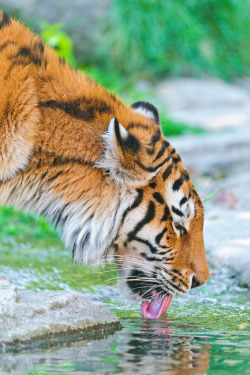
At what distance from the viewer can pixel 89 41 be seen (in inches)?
455

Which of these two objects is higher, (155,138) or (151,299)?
(155,138)

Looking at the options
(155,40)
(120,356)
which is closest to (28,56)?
(120,356)

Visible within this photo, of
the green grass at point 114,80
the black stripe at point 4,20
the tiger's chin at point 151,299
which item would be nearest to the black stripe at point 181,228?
the tiger's chin at point 151,299

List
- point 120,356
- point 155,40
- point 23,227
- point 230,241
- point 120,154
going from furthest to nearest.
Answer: point 155,40
point 23,227
point 230,241
point 120,154
point 120,356

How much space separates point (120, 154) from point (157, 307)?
90 centimetres

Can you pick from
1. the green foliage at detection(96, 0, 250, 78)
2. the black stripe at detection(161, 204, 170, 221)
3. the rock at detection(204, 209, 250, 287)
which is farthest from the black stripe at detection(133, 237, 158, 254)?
the green foliage at detection(96, 0, 250, 78)

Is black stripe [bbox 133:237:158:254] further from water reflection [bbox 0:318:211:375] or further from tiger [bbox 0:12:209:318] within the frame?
water reflection [bbox 0:318:211:375]

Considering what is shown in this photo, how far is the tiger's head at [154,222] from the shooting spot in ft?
10.5

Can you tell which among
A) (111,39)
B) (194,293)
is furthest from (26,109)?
(111,39)

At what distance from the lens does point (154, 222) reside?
10.8 ft

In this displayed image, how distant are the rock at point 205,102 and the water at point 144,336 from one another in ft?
16.2

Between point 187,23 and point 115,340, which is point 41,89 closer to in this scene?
point 115,340

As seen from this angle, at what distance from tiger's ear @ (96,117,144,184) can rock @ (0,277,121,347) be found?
599 mm

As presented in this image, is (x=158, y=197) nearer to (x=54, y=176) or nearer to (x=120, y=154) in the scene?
(x=120, y=154)
